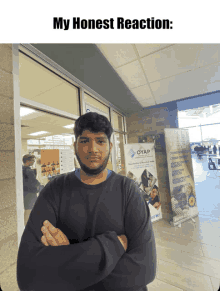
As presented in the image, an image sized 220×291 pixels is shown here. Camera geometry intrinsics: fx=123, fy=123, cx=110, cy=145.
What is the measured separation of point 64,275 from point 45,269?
0.09m

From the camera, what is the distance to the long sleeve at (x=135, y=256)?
61cm

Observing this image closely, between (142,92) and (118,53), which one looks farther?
(142,92)

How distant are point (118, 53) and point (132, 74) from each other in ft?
1.70

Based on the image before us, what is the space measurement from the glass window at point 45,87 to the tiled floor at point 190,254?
2.50 meters

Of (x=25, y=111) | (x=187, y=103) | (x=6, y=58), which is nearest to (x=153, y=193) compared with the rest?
(x=187, y=103)

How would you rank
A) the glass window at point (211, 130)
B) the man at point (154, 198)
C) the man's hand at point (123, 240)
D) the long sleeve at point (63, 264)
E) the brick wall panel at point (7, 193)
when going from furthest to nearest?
the glass window at point (211, 130) → the man at point (154, 198) → the brick wall panel at point (7, 193) → the man's hand at point (123, 240) → the long sleeve at point (63, 264)

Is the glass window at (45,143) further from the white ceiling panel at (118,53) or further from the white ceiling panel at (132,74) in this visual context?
the white ceiling panel at (132,74)

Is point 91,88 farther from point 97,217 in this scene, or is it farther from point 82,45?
point 97,217

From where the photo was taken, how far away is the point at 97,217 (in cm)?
67

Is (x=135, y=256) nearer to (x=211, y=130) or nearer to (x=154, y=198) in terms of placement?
(x=154, y=198)

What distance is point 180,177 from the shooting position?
8.47 ft

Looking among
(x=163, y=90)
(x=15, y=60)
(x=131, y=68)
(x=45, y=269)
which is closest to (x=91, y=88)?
(x=131, y=68)

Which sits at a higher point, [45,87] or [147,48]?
[147,48]

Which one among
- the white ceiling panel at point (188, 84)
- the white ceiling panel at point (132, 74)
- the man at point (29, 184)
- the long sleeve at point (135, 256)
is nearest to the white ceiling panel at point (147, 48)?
the white ceiling panel at point (132, 74)
